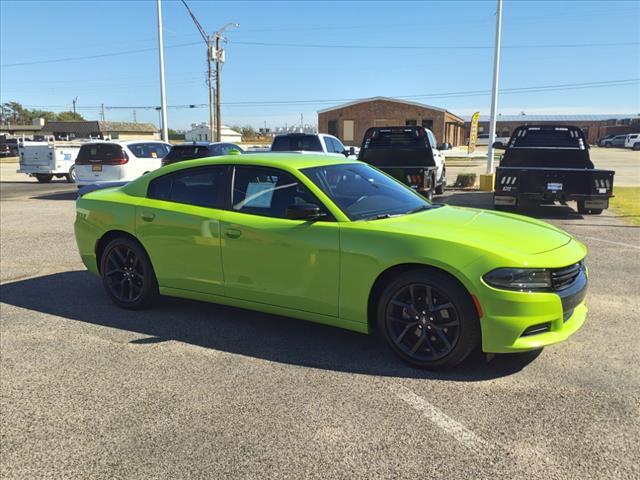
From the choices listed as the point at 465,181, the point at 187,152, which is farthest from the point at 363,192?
the point at 465,181

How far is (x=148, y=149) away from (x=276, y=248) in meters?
13.4

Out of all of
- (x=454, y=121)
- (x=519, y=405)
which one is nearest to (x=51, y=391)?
(x=519, y=405)

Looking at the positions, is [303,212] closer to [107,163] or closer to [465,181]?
[107,163]

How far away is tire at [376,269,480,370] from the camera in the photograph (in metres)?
3.65

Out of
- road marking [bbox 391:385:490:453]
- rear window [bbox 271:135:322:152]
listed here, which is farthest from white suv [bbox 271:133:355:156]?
road marking [bbox 391:385:490:453]

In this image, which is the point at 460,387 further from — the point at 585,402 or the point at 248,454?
the point at 248,454

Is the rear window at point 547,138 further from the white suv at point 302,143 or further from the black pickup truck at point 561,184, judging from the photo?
the white suv at point 302,143

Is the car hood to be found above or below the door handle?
above

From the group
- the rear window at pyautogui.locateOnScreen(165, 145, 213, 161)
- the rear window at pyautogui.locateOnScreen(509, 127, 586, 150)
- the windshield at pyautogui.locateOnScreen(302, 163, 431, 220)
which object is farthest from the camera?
the rear window at pyautogui.locateOnScreen(165, 145, 213, 161)

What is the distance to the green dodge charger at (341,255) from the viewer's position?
3.60 m

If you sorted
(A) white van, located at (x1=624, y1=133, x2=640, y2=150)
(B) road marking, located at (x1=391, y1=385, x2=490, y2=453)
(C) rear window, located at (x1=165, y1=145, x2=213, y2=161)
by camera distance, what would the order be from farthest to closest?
(A) white van, located at (x1=624, y1=133, x2=640, y2=150)
(C) rear window, located at (x1=165, y1=145, x2=213, y2=161)
(B) road marking, located at (x1=391, y1=385, x2=490, y2=453)

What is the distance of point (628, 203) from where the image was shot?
13.5m

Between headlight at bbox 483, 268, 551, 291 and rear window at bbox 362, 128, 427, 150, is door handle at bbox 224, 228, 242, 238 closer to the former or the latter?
headlight at bbox 483, 268, 551, 291

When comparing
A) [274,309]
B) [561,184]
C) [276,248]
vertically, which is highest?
[561,184]
